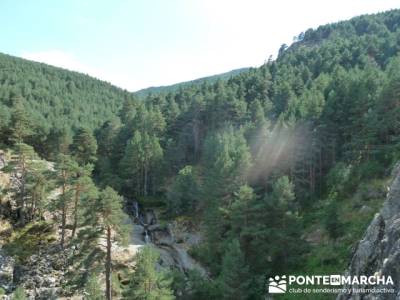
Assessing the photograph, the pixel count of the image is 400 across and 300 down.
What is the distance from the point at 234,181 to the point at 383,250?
32.8 meters

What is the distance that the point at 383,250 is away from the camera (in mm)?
17484

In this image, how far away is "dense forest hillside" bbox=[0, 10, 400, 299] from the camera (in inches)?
1305

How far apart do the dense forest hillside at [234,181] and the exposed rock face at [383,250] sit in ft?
33.5

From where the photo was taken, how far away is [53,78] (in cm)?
16475

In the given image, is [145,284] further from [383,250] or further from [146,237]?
[146,237]

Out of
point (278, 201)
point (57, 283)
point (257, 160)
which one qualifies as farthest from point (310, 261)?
point (57, 283)

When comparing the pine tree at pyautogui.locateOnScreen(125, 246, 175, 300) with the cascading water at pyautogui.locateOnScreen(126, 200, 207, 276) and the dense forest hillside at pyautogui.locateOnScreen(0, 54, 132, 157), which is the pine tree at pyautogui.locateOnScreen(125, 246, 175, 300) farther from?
A: the dense forest hillside at pyautogui.locateOnScreen(0, 54, 132, 157)

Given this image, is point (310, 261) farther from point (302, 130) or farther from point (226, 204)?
point (302, 130)

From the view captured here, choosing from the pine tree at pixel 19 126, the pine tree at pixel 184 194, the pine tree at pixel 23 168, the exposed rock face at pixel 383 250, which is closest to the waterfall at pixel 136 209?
the pine tree at pixel 184 194

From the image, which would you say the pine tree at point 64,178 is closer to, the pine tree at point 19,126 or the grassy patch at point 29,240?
the grassy patch at point 29,240

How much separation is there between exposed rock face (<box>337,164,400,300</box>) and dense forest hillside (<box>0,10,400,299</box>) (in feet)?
33.5

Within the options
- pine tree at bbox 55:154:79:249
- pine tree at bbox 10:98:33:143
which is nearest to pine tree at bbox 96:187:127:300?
pine tree at bbox 55:154:79:249

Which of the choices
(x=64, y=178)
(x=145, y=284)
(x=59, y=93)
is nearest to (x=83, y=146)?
(x=64, y=178)

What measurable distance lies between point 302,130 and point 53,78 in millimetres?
139162
